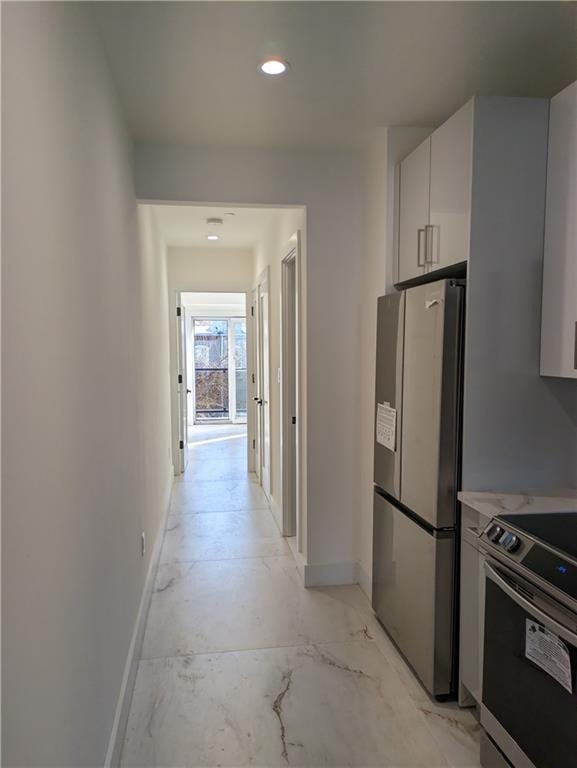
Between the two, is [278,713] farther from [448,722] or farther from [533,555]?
[533,555]

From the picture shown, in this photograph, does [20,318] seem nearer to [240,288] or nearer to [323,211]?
[323,211]

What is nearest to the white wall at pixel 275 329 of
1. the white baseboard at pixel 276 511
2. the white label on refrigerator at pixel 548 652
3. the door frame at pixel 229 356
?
the white baseboard at pixel 276 511

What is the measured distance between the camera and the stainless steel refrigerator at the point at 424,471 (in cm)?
195

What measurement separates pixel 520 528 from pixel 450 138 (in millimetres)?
1526

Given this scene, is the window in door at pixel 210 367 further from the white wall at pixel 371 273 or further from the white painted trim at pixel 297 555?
the white wall at pixel 371 273

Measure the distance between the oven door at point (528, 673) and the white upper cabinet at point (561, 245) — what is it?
805mm

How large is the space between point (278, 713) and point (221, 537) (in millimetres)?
1899

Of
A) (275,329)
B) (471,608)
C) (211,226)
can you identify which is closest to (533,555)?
(471,608)

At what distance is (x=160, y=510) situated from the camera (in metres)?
3.79

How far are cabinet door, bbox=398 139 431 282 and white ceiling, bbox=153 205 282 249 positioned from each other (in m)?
1.24

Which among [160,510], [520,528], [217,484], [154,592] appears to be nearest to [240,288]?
[217,484]

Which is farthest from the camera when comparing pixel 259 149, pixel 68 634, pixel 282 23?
pixel 259 149

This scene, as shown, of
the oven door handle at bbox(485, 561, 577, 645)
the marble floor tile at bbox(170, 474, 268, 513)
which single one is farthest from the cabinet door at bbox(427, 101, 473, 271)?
the marble floor tile at bbox(170, 474, 268, 513)

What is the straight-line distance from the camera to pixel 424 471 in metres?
2.06
